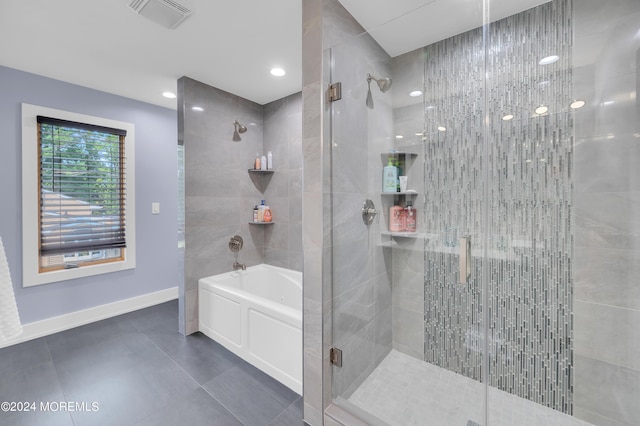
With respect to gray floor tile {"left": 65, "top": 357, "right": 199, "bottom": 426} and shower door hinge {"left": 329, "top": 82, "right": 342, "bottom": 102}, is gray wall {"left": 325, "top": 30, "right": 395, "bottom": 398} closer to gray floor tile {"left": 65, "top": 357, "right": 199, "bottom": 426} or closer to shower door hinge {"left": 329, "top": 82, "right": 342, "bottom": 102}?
shower door hinge {"left": 329, "top": 82, "right": 342, "bottom": 102}

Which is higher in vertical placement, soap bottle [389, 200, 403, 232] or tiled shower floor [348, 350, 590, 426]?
soap bottle [389, 200, 403, 232]

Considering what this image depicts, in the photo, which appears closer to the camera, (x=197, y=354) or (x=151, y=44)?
(x=151, y=44)

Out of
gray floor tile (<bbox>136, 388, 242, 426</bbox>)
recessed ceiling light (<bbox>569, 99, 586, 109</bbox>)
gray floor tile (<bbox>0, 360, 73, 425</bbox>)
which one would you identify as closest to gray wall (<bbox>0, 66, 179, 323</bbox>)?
gray floor tile (<bbox>0, 360, 73, 425</bbox>)

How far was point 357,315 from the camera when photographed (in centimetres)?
170

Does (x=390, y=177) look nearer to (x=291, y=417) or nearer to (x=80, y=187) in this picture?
(x=291, y=417)

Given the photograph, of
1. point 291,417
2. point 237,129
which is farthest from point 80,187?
point 291,417

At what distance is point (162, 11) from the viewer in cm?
159

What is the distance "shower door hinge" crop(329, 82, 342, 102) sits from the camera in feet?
4.97

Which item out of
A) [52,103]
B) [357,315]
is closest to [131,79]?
[52,103]

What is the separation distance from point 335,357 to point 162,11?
225 centimetres

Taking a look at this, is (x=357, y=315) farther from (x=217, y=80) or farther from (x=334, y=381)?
(x=217, y=80)

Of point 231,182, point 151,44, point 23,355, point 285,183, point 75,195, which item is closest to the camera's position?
point 151,44

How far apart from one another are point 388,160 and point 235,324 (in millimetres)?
1715

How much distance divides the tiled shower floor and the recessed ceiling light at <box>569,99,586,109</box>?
61.7 inches
